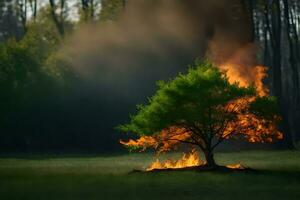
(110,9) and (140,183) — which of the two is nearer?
→ (140,183)

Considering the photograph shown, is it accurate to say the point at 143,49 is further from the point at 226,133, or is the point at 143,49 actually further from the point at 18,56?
the point at 226,133

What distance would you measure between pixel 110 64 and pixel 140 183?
44.1 metres

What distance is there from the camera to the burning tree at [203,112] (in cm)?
3956

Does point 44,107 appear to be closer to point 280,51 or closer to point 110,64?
point 110,64

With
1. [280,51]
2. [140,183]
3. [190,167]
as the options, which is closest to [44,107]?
[280,51]

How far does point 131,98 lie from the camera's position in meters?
76.1

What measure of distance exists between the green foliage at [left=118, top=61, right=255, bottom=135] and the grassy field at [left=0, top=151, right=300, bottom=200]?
10.7 feet

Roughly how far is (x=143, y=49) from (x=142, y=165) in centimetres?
3294

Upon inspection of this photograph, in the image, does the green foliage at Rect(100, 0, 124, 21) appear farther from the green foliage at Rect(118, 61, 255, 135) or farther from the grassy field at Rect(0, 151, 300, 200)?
the green foliage at Rect(118, 61, 255, 135)

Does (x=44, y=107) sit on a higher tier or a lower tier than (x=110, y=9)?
lower

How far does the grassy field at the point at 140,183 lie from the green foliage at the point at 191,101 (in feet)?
10.7

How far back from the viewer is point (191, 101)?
40.0m

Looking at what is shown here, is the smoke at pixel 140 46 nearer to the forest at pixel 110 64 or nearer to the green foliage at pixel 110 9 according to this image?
the forest at pixel 110 64

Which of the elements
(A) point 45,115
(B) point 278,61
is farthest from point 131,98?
(B) point 278,61
